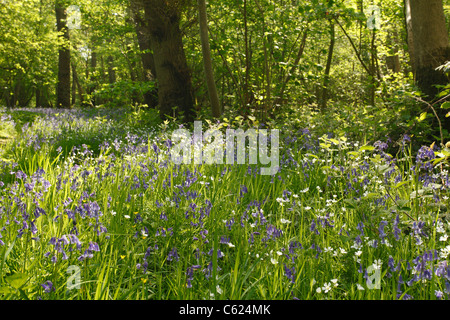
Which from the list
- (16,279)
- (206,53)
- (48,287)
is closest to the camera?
(16,279)

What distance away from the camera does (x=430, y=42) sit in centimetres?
527

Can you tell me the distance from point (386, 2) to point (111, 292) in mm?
10039

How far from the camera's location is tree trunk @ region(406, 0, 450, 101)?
17.0ft

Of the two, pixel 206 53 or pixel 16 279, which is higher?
pixel 206 53

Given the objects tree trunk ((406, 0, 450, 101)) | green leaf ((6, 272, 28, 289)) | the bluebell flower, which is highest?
tree trunk ((406, 0, 450, 101))

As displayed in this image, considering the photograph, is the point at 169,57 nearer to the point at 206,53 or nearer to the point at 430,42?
the point at 206,53

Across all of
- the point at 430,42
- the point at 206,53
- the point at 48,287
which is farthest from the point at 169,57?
the point at 48,287

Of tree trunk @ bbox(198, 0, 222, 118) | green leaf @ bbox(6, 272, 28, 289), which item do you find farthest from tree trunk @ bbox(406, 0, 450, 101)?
green leaf @ bbox(6, 272, 28, 289)

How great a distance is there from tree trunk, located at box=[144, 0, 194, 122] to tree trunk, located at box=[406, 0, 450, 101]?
484 cm

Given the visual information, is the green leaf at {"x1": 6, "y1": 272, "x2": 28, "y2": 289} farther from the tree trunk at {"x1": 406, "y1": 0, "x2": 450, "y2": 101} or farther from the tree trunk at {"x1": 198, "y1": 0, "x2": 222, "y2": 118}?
the tree trunk at {"x1": 198, "y1": 0, "x2": 222, "y2": 118}

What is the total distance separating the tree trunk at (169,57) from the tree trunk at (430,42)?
484 cm

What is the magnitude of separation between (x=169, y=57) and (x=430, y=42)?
5429 mm

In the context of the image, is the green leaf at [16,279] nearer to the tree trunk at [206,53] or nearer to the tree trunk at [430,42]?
the tree trunk at [430,42]
